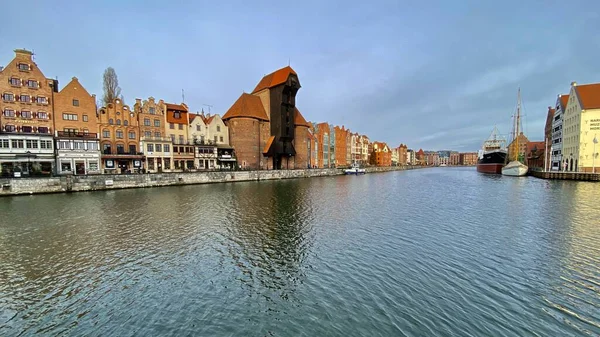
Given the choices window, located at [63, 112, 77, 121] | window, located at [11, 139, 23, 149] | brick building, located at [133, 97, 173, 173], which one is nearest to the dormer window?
window, located at [63, 112, 77, 121]

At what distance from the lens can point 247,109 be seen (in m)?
55.5

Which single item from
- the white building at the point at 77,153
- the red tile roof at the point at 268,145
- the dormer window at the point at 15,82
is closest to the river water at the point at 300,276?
the white building at the point at 77,153

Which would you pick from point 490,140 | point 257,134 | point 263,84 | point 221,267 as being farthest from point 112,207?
point 490,140

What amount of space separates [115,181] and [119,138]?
10.8 metres

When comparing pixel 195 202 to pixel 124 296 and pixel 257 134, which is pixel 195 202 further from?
pixel 257 134

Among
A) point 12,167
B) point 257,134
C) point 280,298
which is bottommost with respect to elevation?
point 280,298

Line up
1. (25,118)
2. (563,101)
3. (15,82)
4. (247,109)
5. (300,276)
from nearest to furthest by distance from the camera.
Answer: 1. (300,276)
2. (15,82)
3. (25,118)
4. (563,101)
5. (247,109)

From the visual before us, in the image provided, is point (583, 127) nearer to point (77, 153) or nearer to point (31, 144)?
point (77, 153)

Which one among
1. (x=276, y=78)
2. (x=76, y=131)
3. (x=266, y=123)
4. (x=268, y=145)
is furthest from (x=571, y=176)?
(x=76, y=131)

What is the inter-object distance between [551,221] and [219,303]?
67.8 ft

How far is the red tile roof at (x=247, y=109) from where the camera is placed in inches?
2152

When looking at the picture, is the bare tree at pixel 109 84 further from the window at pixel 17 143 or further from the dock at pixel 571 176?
the dock at pixel 571 176

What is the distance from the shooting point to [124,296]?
7766 millimetres

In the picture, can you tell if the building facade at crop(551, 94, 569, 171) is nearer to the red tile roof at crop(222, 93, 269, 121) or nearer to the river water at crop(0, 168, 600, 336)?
the river water at crop(0, 168, 600, 336)
